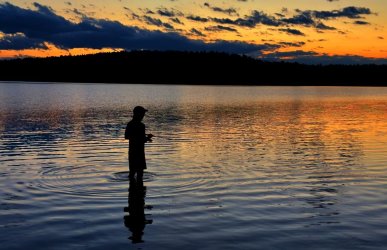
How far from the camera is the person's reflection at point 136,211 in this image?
37.8 ft

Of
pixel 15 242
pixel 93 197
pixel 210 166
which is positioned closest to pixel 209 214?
pixel 93 197

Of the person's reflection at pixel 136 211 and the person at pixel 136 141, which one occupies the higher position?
the person at pixel 136 141

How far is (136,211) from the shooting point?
13.4 meters

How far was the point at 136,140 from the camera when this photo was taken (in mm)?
16609

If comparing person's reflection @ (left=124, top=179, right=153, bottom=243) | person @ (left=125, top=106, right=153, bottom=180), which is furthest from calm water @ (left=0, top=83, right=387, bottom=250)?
person @ (left=125, top=106, right=153, bottom=180)

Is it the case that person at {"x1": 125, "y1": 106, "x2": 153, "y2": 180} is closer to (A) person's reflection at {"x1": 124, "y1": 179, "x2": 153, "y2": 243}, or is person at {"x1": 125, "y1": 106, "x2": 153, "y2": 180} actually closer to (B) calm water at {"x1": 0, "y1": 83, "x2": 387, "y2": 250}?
(A) person's reflection at {"x1": 124, "y1": 179, "x2": 153, "y2": 243}

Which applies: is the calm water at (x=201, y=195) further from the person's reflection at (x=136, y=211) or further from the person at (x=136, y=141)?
the person at (x=136, y=141)

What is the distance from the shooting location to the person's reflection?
1151 centimetres

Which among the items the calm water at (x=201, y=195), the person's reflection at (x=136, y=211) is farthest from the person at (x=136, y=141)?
the calm water at (x=201, y=195)

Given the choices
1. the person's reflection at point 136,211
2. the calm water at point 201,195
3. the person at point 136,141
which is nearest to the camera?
the calm water at point 201,195

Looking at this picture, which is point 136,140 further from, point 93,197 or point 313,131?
point 313,131

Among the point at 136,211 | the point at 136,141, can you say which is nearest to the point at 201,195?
the point at 136,211

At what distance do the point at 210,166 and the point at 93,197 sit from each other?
737 cm

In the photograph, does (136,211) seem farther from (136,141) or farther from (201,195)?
(136,141)
